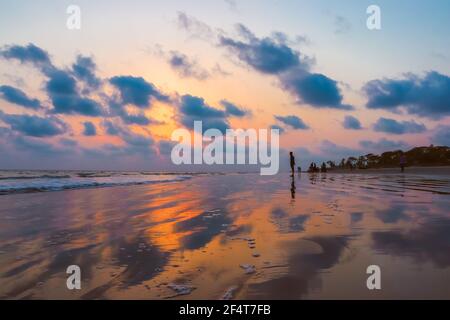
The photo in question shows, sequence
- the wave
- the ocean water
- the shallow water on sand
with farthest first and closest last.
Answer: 1. the ocean water
2. the wave
3. the shallow water on sand

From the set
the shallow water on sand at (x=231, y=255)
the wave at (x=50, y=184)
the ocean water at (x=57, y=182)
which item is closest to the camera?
the shallow water on sand at (x=231, y=255)

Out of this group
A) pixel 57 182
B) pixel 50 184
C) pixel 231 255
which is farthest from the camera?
pixel 57 182

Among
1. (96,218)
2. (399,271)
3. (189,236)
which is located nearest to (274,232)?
(189,236)

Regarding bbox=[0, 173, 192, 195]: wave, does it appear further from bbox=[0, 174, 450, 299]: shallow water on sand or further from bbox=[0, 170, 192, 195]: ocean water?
bbox=[0, 174, 450, 299]: shallow water on sand

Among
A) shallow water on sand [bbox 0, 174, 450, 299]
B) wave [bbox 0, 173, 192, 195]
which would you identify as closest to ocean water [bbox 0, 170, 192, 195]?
wave [bbox 0, 173, 192, 195]

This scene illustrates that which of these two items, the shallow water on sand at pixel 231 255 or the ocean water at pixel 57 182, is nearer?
the shallow water on sand at pixel 231 255

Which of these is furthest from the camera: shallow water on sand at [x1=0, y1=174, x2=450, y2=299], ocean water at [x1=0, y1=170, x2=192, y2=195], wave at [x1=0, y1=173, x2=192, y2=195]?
ocean water at [x1=0, y1=170, x2=192, y2=195]

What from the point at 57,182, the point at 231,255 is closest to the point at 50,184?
the point at 57,182

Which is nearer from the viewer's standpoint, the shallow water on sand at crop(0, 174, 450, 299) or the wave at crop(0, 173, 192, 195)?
the shallow water on sand at crop(0, 174, 450, 299)

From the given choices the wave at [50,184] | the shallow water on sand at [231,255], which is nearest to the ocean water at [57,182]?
the wave at [50,184]

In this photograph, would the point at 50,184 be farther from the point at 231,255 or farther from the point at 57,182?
the point at 231,255

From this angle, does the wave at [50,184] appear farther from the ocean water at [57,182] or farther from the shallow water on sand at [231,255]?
the shallow water on sand at [231,255]
